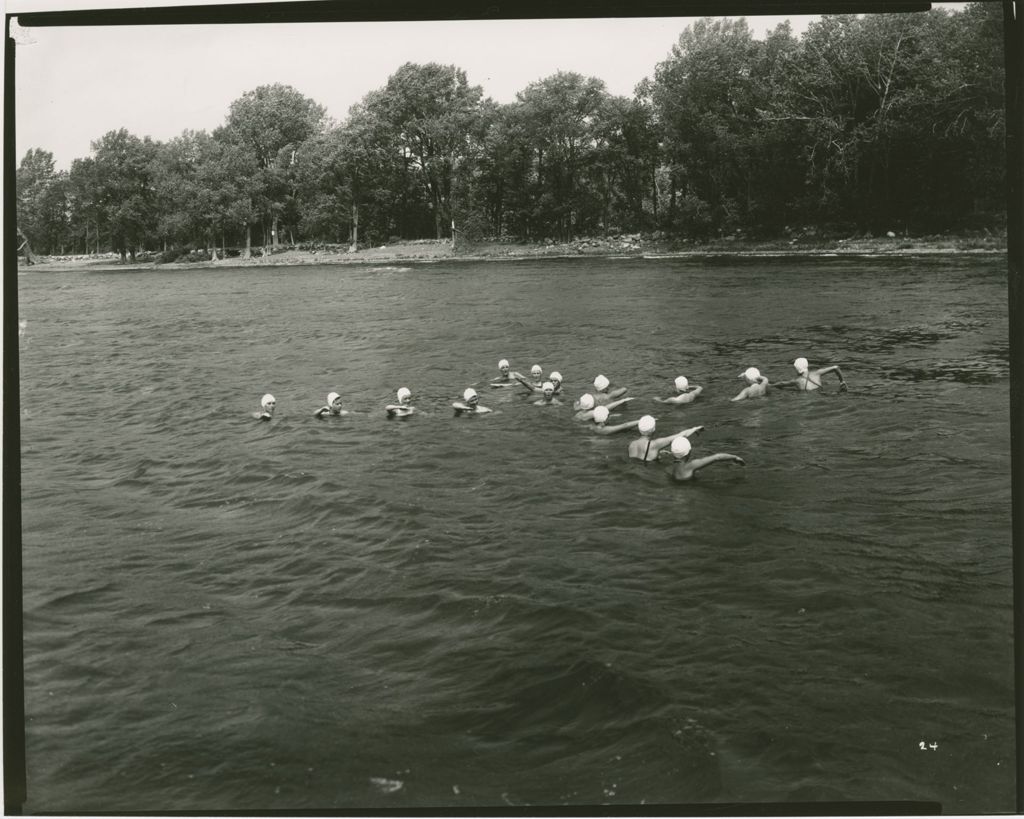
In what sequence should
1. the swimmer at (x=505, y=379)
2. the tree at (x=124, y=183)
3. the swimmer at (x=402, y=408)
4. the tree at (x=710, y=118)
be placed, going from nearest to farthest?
1. the tree at (x=710, y=118)
2. the tree at (x=124, y=183)
3. the swimmer at (x=402, y=408)
4. the swimmer at (x=505, y=379)

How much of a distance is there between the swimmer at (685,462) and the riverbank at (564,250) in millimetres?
4176

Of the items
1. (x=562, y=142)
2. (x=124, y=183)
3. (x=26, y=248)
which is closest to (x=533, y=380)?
(x=562, y=142)

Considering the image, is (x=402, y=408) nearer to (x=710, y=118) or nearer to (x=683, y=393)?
(x=683, y=393)

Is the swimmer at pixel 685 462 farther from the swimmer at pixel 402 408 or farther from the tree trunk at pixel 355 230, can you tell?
the tree trunk at pixel 355 230

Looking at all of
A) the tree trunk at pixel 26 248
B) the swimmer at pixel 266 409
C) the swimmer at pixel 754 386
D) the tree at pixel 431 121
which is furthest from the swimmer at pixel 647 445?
the tree trunk at pixel 26 248

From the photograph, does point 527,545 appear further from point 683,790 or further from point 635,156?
point 635,156

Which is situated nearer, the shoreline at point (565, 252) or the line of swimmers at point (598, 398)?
the shoreline at point (565, 252)

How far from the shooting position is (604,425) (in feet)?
38.5

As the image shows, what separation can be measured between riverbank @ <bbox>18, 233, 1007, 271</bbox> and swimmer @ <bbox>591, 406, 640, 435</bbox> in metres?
2.90

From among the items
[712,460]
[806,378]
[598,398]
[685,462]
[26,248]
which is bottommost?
[685,462]

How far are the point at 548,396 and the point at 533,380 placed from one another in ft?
4.93

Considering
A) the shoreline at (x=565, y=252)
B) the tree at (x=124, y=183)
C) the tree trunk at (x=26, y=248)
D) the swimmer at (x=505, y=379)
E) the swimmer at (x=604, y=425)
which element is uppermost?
the tree at (x=124, y=183)

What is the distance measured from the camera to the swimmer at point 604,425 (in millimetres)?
11312

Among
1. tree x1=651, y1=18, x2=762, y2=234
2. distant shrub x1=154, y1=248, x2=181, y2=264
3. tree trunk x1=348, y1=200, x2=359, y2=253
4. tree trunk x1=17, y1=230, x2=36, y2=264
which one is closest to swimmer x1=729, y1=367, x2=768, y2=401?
tree x1=651, y1=18, x2=762, y2=234
